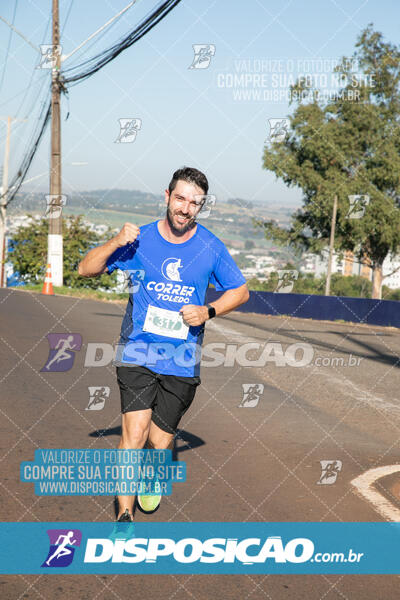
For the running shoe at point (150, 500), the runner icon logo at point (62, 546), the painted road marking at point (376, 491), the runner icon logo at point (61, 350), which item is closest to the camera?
the runner icon logo at point (62, 546)

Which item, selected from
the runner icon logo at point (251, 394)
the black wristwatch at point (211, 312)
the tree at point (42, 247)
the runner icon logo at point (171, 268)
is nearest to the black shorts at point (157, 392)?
the black wristwatch at point (211, 312)

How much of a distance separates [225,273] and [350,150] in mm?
49780

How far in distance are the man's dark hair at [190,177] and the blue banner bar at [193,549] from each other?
1.91 metres

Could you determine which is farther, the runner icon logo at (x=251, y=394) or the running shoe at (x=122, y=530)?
the runner icon logo at (x=251, y=394)

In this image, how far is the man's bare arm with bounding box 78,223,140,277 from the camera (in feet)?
12.8

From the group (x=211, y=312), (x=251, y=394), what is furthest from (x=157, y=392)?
(x=251, y=394)

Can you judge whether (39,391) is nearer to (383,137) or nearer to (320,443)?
(320,443)

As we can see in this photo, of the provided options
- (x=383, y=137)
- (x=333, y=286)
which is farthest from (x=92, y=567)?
(x=333, y=286)

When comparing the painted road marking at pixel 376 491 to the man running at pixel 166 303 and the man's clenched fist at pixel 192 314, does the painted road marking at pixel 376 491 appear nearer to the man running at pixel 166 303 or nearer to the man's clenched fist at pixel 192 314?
the man running at pixel 166 303

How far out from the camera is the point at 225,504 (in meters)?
4.69

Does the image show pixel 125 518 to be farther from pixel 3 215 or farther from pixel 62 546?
pixel 3 215

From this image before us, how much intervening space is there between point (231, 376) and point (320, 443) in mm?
3965

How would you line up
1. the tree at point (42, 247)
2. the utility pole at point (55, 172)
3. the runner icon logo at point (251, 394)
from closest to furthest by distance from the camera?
the runner icon logo at point (251, 394), the utility pole at point (55, 172), the tree at point (42, 247)

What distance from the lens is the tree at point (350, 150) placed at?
50188 mm
